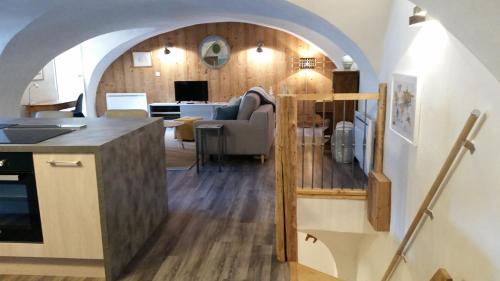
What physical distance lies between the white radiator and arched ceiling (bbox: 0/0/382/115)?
538 millimetres

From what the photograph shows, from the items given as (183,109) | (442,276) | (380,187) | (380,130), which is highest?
(380,130)

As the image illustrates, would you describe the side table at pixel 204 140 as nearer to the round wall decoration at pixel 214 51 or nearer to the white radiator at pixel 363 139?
the white radiator at pixel 363 139

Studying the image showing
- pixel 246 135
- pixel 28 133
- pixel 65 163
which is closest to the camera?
pixel 65 163

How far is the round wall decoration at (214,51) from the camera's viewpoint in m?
9.02

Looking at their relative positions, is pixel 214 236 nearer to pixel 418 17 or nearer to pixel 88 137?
→ pixel 88 137

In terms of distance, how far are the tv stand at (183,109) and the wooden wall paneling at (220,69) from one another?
323 mm

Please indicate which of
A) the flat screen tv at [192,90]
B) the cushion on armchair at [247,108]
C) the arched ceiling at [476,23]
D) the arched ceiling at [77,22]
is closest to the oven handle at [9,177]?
the arched ceiling at [77,22]

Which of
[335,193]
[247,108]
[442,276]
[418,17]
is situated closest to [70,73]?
[247,108]

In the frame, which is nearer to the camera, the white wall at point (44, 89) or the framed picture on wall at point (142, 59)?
the white wall at point (44, 89)

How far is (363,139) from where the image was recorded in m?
4.55

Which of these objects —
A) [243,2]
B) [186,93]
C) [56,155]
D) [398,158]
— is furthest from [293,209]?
[186,93]

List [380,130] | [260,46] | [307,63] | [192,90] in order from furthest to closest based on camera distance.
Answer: [192,90] < [260,46] < [307,63] < [380,130]

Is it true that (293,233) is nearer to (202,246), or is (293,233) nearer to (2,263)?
(202,246)

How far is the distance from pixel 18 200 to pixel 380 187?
2.94 m
